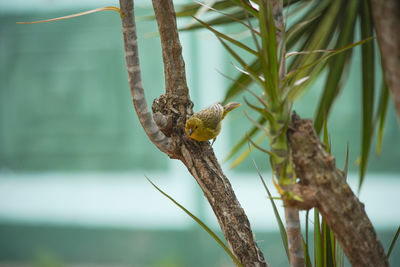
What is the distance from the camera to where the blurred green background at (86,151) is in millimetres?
2756

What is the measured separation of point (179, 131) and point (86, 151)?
237 cm

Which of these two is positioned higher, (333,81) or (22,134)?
(333,81)

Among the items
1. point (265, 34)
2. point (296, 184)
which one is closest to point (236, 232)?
point (296, 184)

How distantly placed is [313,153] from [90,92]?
2649 mm

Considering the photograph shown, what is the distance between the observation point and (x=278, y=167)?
436 mm

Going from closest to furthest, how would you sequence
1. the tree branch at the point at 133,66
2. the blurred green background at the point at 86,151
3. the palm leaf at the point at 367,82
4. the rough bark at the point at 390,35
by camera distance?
the rough bark at the point at 390,35 < the tree branch at the point at 133,66 < the palm leaf at the point at 367,82 < the blurred green background at the point at 86,151

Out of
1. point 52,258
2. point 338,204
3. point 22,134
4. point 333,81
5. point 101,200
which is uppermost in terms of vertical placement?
point 333,81

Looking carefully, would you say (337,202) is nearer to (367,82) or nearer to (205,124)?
(205,124)

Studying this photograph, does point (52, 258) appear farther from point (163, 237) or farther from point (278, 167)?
point (278, 167)

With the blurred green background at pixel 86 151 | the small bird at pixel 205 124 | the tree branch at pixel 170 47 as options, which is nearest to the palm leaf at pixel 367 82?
the small bird at pixel 205 124

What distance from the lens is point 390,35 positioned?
0.35 meters

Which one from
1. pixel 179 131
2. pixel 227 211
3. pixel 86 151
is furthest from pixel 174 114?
pixel 86 151

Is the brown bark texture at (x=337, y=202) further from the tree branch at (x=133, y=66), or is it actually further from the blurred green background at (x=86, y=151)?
the blurred green background at (x=86, y=151)

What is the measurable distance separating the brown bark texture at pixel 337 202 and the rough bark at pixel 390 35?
0.33 ft
